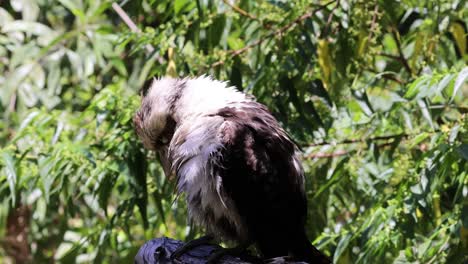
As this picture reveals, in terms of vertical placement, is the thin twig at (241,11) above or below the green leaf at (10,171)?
above

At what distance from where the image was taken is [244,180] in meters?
2.77

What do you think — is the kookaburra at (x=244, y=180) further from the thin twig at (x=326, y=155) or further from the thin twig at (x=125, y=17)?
the thin twig at (x=125, y=17)

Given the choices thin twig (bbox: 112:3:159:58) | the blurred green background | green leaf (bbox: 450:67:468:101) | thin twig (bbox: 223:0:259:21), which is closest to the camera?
green leaf (bbox: 450:67:468:101)

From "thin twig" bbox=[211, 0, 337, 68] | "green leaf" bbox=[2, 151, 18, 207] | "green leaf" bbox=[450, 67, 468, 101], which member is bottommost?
"green leaf" bbox=[2, 151, 18, 207]

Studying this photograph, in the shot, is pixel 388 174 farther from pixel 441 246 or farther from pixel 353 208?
pixel 353 208

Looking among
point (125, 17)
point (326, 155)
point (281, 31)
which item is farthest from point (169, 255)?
point (125, 17)

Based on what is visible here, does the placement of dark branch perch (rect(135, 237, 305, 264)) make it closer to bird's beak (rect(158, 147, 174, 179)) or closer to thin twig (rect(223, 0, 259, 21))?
bird's beak (rect(158, 147, 174, 179))

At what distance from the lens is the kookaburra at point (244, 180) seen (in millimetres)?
2766

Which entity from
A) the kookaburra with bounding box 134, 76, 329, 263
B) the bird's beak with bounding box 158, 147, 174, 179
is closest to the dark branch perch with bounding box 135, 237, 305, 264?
the kookaburra with bounding box 134, 76, 329, 263

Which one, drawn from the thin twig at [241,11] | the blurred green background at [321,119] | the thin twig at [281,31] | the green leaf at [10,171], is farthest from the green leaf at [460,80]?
the green leaf at [10,171]

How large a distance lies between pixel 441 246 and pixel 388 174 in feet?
1.30

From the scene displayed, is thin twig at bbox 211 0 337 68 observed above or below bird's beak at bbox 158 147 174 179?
above

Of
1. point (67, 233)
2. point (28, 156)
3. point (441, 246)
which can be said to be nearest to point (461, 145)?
point (441, 246)

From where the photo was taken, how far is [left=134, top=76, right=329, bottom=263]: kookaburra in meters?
2.77
